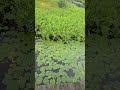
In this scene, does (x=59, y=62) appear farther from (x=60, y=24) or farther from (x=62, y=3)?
(x=62, y=3)

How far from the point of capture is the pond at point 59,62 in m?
2.82

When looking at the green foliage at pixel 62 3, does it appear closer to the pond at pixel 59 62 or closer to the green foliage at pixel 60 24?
the green foliage at pixel 60 24

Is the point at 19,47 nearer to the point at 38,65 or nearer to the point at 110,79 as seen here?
the point at 38,65

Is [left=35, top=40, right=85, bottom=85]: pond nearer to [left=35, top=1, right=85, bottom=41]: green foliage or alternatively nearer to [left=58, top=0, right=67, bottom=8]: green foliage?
[left=35, top=1, right=85, bottom=41]: green foliage

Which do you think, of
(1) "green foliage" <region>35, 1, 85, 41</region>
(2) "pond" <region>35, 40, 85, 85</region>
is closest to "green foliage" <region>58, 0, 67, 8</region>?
(1) "green foliage" <region>35, 1, 85, 41</region>

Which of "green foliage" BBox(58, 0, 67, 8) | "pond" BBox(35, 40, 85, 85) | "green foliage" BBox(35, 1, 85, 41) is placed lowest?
"pond" BBox(35, 40, 85, 85)

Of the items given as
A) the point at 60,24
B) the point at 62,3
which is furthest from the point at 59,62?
the point at 62,3

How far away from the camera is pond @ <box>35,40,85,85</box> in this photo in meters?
2.82

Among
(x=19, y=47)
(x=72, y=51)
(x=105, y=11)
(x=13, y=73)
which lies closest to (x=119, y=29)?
(x=105, y=11)

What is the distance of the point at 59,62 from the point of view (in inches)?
123

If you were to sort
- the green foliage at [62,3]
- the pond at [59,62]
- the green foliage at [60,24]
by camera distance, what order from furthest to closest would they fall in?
1. the green foliage at [62,3]
2. the green foliage at [60,24]
3. the pond at [59,62]

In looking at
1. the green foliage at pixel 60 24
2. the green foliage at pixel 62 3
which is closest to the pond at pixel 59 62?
the green foliage at pixel 60 24

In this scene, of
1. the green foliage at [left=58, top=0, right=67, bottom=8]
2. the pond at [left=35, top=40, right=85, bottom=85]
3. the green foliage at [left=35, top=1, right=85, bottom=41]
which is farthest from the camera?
the green foliage at [left=58, top=0, right=67, bottom=8]

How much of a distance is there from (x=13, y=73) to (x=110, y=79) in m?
0.92
